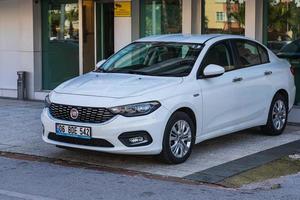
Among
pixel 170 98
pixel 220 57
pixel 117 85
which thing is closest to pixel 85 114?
pixel 117 85

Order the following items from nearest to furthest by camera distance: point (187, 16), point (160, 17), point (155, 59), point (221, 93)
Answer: point (221, 93) → point (155, 59) → point (187, 16) → point (160, 17)

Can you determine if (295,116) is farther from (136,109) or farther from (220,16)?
(136,109)

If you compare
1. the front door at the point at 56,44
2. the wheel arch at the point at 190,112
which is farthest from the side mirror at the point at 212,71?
the front door at the point at 56,44

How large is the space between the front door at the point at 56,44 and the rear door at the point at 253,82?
20.9ft

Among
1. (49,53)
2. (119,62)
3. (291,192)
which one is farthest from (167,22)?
(291,192)

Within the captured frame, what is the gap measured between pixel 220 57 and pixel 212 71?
2.28 feet

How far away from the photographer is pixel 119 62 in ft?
29.8

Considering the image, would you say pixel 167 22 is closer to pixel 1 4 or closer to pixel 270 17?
pixel 270 17

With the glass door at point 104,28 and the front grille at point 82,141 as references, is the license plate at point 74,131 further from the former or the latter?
the glass door at point 104,28

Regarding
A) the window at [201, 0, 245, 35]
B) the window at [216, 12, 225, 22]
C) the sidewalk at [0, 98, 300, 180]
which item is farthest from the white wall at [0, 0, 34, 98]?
the window at [216, 12, 225, 22]

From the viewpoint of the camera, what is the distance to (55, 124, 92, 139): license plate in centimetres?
757

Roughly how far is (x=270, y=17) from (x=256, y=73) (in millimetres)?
2647

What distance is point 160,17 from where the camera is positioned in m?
13.4

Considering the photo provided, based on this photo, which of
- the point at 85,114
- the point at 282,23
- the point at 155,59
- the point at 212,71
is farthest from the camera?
the point at 282,23
